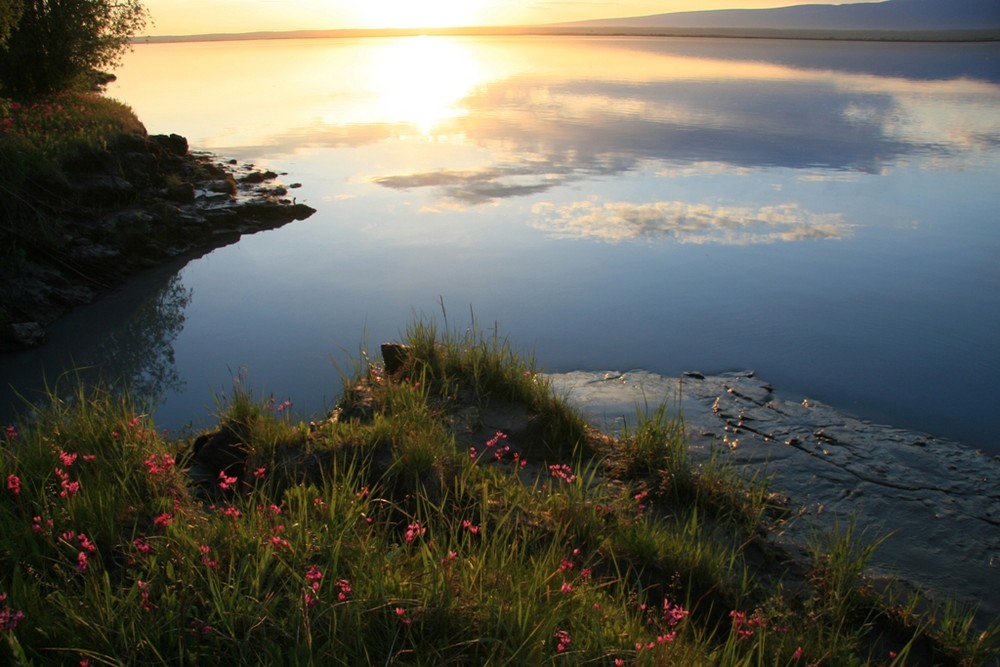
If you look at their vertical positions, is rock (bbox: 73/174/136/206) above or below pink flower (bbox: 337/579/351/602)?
above

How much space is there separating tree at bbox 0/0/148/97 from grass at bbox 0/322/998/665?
1397cm

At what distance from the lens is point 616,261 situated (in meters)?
10.2

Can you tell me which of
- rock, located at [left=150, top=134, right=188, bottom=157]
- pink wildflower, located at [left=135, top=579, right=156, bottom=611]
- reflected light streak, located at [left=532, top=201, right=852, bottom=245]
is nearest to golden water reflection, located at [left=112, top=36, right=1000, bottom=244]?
reflected light streak, located at [left=532, top=201, right=852, bottom=245]

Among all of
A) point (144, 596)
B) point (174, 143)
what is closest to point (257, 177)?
point (174, 143)

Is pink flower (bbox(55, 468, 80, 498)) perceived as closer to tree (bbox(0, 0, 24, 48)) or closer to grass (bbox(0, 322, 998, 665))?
grass (bbox(0, 322, 998, 665))

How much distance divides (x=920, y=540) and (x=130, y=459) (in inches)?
171

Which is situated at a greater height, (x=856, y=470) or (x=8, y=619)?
(x=8, y=619)

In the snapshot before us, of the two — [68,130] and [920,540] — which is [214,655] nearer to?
[920,540]

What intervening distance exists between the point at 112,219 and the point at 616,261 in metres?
6.84

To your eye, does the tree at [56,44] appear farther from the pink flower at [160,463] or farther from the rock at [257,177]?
the pink flower at [160,463]

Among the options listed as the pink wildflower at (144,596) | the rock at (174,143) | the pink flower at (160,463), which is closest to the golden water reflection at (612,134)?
the rock at (174,143)

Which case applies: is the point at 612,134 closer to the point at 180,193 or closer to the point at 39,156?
the point at 180,193

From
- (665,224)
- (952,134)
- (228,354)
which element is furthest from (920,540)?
(952,134)

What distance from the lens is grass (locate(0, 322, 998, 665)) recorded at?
8.80 ft
